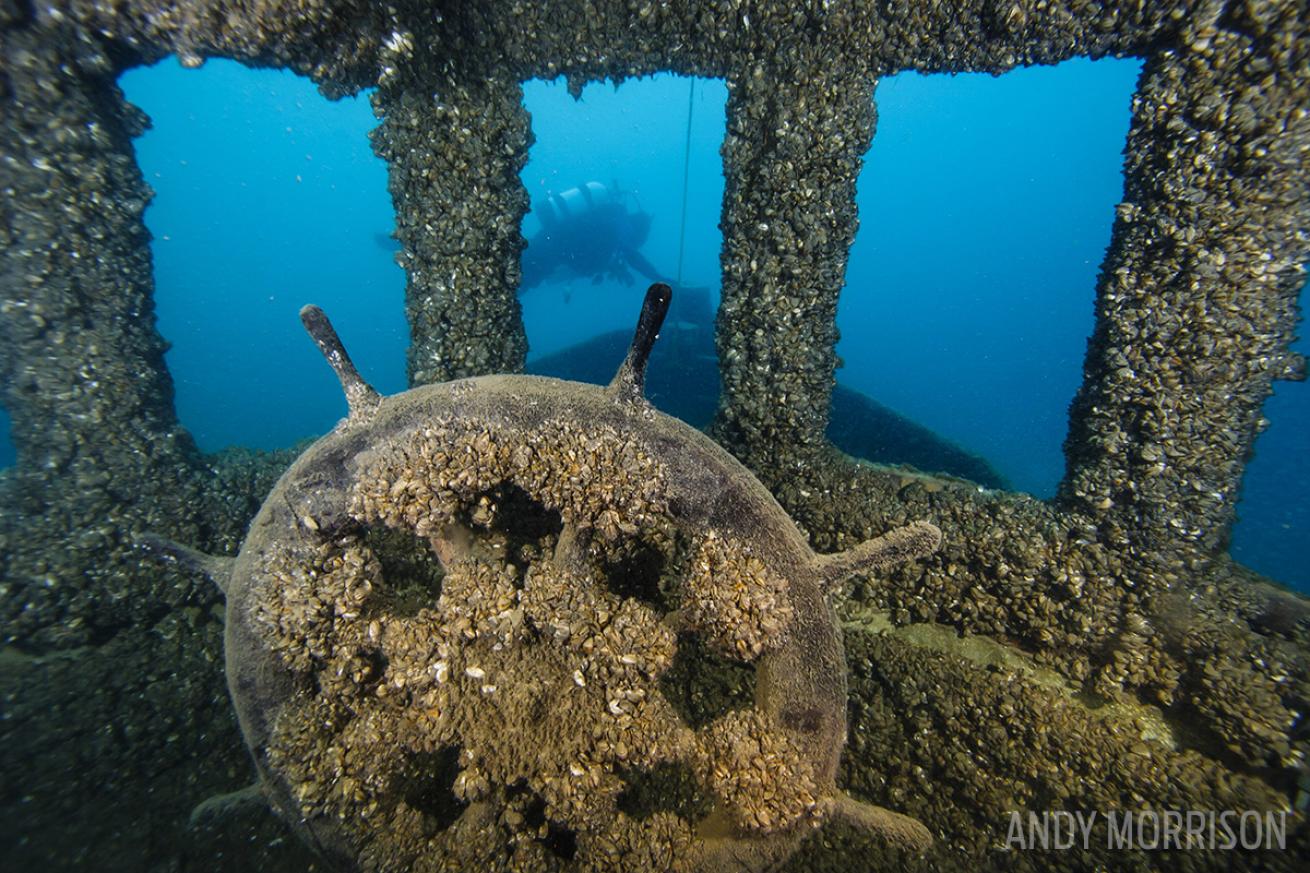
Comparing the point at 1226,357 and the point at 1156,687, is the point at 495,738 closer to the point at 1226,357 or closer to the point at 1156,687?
the point at 1156,687

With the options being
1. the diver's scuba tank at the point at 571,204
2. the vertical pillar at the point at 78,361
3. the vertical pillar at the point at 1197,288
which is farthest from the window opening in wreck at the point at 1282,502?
the vertical pillar at the point at 78,361

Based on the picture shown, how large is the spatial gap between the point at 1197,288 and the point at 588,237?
18.0m

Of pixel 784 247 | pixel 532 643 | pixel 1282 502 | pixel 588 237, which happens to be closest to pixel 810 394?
pixel 784 247

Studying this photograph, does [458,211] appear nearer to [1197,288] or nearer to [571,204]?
[1197,288]

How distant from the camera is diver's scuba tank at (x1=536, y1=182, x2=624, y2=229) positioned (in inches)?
716

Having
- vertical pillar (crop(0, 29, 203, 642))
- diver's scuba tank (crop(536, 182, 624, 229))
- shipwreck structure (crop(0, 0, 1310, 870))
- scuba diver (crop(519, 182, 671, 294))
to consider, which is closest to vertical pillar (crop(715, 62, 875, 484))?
shipwreck structure (crop(0, 0, 1310, 870))

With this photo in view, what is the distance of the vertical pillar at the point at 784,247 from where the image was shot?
11.6 ft

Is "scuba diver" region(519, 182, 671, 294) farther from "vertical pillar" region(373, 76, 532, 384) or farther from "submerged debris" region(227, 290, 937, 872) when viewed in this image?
"submerged debris" region(227, 290, 937, 872)

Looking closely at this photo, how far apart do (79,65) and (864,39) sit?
5.03 meters

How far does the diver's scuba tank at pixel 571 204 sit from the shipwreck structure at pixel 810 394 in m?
14.9

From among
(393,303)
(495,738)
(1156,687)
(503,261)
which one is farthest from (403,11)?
(393,303)

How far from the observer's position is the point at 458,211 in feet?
13.2

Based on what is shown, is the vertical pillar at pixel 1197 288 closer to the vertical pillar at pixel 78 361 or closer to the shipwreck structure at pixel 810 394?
the shipwreck structure at pixel 810 394

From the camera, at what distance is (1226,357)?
3.12 meters
